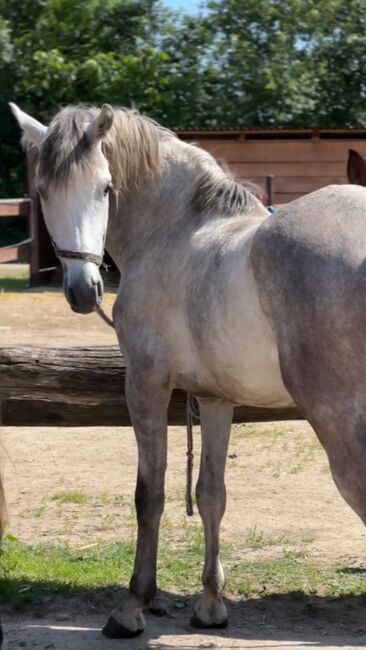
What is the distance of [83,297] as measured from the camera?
3.86m

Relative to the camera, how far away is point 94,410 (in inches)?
204

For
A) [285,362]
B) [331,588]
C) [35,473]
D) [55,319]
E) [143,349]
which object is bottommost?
[55,319]

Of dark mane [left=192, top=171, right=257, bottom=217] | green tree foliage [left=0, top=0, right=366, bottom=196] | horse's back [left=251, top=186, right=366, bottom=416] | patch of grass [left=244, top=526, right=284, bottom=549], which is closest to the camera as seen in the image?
horse's back [left=251, top=186, right=366, bottom=416]

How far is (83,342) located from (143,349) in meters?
6.25

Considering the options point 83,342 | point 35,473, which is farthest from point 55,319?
point 35,473

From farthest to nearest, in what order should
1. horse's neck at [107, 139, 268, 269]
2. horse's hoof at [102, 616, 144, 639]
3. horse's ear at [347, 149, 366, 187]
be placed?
horse's ear at [347, 149, 366, 187] → horse's neck at [107, 139, 268, 269] → horse's hoof at [102, 616, 144, 639]

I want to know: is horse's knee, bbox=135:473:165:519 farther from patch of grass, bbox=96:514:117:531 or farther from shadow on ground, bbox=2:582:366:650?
patch of grass, bbox=96:514:117:531

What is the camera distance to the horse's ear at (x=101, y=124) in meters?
3.96

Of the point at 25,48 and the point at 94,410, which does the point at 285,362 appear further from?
the point at 25,48

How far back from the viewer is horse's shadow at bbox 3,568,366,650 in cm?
406

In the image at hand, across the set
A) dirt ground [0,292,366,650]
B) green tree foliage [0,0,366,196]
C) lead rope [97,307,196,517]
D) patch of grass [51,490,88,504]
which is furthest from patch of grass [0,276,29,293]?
lead rope [97,307,196,517]

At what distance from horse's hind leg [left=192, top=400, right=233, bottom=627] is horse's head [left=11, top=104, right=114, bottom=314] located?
2.54ft

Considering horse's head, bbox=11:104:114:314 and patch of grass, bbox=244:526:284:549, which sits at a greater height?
horse's head, bbox=11:104:114:314

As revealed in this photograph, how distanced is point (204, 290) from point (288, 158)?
1338cm
